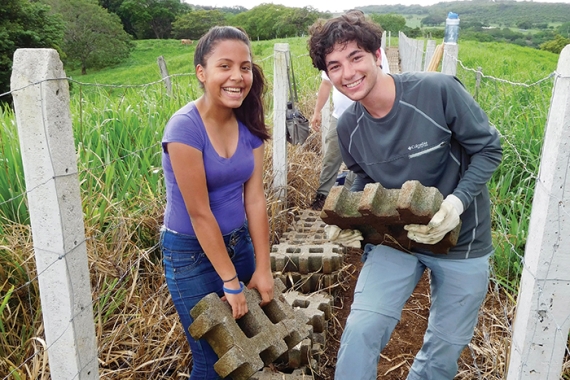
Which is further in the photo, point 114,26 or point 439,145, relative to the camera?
point 114,26

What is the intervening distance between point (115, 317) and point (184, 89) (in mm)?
3626

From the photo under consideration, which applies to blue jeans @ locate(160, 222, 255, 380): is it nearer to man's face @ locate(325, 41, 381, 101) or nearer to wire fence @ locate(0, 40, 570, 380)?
wire fence @ locate(0, 40, 570, 380)

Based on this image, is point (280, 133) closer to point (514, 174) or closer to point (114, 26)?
point (514, 174)

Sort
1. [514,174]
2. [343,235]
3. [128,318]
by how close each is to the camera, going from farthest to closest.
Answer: [514,174]
[128,318]
[343,235]

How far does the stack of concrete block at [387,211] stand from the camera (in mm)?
1716

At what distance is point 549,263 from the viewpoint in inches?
56.5

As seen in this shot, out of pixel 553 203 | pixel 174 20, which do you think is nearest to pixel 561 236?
pixel 553 203

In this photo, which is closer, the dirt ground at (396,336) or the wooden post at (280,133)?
the dirt ground at (396,336)

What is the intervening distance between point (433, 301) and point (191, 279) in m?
1.00

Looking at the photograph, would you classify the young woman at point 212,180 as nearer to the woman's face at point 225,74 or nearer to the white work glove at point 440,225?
the woman's face at point 225,74

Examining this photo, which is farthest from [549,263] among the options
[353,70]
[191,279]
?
[191,279]

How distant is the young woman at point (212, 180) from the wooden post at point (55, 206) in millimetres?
358

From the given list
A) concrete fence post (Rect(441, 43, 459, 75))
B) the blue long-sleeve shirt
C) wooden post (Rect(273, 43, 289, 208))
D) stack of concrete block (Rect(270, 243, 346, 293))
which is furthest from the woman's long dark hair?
concrete fence post (Rect(441, 43, 459, 75))

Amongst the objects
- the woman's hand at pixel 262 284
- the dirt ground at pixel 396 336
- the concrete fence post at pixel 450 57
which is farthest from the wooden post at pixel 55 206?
the concrete fence post at pixel 450 57
